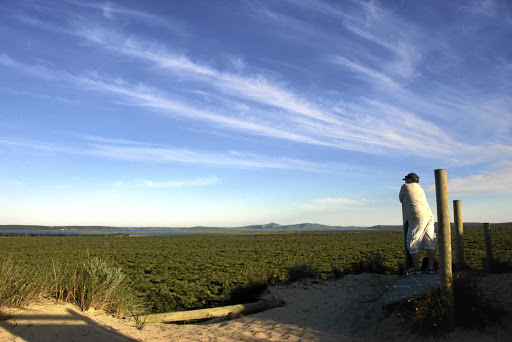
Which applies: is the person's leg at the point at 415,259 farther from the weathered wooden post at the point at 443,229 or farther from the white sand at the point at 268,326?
the weathered wooden post at the point at 443,229

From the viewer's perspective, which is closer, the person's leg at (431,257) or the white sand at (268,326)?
the white sand at (268,326)

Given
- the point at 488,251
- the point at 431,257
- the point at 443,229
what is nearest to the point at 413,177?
the point at 431,257

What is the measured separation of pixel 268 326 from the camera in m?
6.07

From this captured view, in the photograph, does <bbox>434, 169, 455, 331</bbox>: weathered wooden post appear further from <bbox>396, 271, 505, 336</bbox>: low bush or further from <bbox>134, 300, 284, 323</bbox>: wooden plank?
<bbox>134, 300, 284, 323</bbox>: wooden plank

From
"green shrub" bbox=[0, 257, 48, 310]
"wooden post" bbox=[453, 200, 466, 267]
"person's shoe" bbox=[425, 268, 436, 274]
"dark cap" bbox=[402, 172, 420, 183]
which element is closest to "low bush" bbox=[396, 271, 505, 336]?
"person's shoe" bbox=[425, 268, 436, 274]

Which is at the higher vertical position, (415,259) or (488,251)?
(488,251)

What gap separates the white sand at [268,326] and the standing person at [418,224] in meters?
1.19

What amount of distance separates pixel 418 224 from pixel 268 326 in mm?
3592

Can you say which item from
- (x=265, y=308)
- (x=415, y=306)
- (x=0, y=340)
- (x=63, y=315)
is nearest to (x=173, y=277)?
(x=265, y=308)

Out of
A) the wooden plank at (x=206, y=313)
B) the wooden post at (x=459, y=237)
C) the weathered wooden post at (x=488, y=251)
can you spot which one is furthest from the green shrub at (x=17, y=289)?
the wooden post at (x=459, y=237)

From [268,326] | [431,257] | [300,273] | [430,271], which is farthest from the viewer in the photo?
[300,273]

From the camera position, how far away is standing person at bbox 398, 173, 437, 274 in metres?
7.07

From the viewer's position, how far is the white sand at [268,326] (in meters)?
4.91

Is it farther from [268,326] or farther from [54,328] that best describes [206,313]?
[54,328]
